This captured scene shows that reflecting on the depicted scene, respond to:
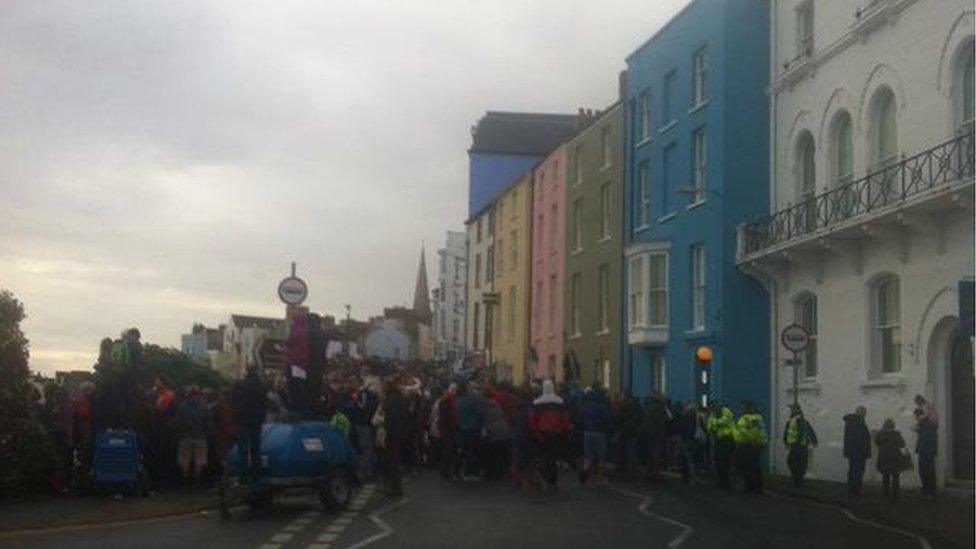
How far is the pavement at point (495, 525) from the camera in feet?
54.0

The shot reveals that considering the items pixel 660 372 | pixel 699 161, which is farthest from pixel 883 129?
pixel 660 372

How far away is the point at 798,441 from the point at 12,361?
15048 mm

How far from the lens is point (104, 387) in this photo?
78.6ft

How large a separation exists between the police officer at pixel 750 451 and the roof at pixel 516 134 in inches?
2515

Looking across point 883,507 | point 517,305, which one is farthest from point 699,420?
point 517,305

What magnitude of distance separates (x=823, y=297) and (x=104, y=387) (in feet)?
57.7

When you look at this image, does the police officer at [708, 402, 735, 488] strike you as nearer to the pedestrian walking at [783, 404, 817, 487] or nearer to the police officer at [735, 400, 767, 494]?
the police officer at [735, 400, 767, 494]

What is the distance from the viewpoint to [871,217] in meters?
30.3

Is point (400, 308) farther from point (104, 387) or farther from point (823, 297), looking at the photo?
point (104, 387)

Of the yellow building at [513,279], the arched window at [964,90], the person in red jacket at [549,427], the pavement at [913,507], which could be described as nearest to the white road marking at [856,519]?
the pavement at [913,507]

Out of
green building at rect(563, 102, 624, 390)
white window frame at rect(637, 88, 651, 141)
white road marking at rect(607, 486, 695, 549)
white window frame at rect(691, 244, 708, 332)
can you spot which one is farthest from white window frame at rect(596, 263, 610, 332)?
white road marking at rect(607, 486, 695, 549)

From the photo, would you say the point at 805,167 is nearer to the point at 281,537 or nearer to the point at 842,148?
the point at 842,148

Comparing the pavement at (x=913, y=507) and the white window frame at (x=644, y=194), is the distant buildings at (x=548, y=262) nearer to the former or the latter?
the white window frame at (x=644, y=194)

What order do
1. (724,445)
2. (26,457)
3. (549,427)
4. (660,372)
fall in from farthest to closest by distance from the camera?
(660,372), (724,445), (549,427), (26,457)
